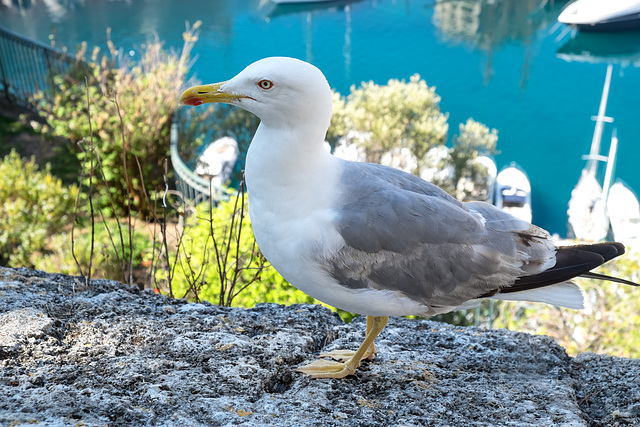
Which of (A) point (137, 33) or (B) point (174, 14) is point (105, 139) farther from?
(B) point (174, 14)

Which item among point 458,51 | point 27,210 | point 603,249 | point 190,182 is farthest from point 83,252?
point 458,51

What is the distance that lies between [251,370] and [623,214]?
48.2 feet

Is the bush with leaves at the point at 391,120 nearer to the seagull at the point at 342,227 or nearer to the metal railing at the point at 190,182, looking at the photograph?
the metal railing at the point at 190,182

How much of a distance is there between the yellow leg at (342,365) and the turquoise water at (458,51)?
15.8 meters

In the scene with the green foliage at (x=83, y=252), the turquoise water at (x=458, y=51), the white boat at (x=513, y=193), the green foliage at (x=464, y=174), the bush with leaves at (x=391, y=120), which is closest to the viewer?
the green foliage at (x=83, y=252)

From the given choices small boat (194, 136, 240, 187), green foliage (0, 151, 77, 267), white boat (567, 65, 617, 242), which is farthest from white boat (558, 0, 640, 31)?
green foliage (0, 151, 77, 267)

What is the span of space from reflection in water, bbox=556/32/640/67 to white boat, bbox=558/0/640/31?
36 cm

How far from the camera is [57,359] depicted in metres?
2.06

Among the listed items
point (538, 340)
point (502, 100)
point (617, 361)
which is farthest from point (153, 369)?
point (502, 100)

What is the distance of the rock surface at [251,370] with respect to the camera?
1.88 m

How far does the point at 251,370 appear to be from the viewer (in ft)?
7.15

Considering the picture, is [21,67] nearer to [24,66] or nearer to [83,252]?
[24,66]

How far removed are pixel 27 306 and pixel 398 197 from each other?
61.0 inches

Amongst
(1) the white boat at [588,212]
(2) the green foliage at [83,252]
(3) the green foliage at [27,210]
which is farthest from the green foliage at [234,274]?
(1) the white boat at [588,212]
